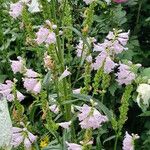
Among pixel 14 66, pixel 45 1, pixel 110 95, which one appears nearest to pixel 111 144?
pixel 110 95

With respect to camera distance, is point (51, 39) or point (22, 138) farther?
point (22, 138)

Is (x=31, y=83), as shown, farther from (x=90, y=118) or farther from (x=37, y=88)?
(x=90, y=118)

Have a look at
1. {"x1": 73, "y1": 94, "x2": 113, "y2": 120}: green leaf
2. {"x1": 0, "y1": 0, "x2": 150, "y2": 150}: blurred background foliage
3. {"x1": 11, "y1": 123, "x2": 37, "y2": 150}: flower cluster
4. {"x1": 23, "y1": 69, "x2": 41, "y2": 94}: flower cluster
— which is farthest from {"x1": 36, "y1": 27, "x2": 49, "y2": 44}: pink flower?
{"x1": 0, "y1": 0, "x2": 150, "y2": 150}: blurred background foliage

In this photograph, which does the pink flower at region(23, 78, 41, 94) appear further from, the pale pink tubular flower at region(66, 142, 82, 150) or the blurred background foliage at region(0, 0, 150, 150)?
the blurred background foliage at region(0, 0, 150, 150)

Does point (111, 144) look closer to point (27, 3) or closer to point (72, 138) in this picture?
point (72, 138)

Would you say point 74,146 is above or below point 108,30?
below

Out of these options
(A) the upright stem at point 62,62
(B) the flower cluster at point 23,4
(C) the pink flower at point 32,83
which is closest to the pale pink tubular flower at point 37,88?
(C) the pink flower at point 32,83

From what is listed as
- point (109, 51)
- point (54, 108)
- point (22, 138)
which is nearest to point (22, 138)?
point (22, 138)

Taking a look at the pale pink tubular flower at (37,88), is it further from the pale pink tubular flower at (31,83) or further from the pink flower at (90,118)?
the pink flower at (90,118)

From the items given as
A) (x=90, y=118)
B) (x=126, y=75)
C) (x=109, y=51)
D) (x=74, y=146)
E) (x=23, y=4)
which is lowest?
(x=74, y=146)
